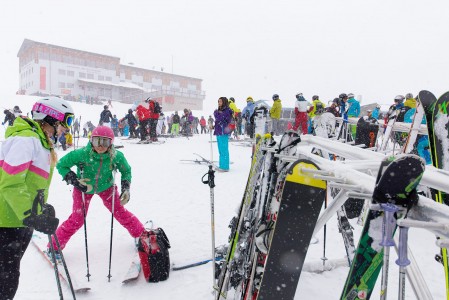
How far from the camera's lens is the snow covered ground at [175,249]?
3.45m

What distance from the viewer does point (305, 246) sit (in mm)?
2189

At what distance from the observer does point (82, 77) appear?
59.0m

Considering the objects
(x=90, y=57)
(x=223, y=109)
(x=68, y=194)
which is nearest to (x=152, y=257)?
(x=68, y=194)

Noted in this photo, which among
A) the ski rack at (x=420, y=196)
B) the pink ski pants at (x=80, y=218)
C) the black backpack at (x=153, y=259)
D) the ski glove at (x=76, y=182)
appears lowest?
the black backpack at (x=153, y=259)

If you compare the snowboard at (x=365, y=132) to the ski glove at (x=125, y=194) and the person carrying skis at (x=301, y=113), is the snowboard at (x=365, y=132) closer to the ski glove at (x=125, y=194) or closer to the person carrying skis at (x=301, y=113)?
the ski glove at (x=125, y=194)

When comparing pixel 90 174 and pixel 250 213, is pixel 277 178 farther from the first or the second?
pixel 90 174

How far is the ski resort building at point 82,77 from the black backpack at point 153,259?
50709mm

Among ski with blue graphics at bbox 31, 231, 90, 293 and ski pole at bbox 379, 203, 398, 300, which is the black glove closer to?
ski with blue graphics at bbox 31, 231, 90, 293

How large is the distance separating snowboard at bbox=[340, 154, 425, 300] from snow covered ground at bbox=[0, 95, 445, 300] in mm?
2206

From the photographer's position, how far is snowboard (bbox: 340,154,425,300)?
46.1 inches

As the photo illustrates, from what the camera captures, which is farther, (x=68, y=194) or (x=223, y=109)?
(x=223, y=109)

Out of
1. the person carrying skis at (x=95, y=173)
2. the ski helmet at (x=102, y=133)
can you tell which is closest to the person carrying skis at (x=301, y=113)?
the person carrying skis at (x=95, y=173)

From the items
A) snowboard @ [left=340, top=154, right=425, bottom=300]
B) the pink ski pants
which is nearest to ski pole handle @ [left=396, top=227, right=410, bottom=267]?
snowboard @ [left=340, top=154, right=425, bottom=300]

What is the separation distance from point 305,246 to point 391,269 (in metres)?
2.74
